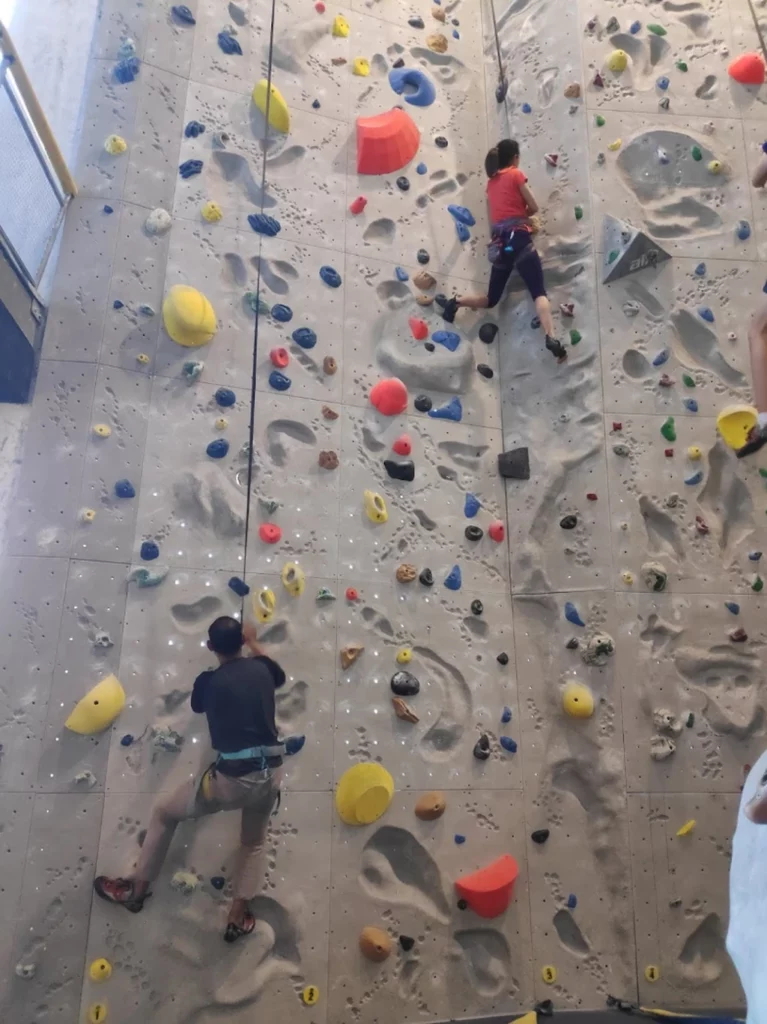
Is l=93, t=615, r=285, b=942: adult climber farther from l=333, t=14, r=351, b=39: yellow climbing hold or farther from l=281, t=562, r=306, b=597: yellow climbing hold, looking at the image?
l=333, t=14, r=351, b=39: yellow climbing hold

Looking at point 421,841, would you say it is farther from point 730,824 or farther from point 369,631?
point 730,824

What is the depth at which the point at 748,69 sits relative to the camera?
353 centimetres

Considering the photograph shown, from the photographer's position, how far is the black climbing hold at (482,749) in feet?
9.29

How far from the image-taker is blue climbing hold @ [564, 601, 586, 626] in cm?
298

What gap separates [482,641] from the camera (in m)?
3.00

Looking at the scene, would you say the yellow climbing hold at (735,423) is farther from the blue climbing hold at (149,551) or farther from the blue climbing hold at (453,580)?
the blue climbing hold at (149,551)

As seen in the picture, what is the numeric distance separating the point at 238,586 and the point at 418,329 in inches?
52.6

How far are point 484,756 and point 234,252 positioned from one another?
209cm

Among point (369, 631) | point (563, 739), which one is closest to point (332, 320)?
point (369, 631)

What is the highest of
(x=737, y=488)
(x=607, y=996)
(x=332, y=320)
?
(x=332, y=320)

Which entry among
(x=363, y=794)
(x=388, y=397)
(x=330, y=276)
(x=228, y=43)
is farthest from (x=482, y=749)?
(x=228, y=43)

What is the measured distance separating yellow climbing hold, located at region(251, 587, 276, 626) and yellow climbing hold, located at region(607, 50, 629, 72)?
2775 mm

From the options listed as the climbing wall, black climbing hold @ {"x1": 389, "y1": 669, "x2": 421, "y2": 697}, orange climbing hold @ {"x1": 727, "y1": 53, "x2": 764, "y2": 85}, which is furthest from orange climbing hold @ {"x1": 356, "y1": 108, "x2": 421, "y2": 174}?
black climbing hold @ {"x1": 389, "y1": 669, "x2": 421, "y2": 697}

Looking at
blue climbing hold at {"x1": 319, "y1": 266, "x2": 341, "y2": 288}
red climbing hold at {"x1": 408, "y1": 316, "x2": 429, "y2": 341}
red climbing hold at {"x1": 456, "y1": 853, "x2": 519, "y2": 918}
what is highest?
blue climbing hold at {"x1": 319, "y1": 266, "x2": 341, "y2": 288}
